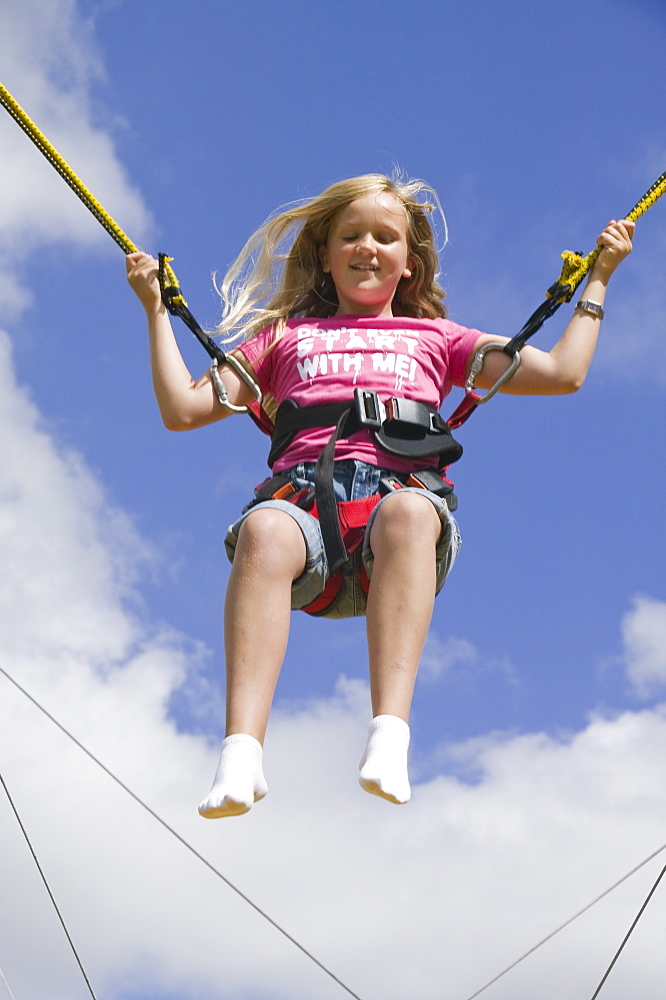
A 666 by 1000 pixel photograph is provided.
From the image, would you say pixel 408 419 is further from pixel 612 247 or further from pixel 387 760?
A: pixel 387 760

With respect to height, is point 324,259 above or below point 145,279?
above

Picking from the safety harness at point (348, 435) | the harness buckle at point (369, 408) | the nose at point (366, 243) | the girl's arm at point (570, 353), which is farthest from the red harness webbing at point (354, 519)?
the nose at point (366, 243)

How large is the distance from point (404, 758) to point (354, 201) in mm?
2012

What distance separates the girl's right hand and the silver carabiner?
280 mm

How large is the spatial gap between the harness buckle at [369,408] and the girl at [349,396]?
11 mm

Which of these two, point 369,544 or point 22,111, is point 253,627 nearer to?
point 369,544

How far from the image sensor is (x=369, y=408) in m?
3.77

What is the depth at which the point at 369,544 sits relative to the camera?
3600 mm

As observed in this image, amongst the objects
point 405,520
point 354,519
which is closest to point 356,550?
point 354,519

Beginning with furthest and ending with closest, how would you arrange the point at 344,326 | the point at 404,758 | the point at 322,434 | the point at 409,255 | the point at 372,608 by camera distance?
the point at 409,255, the point at 344,326, the point at 322,434, the point at 372,608, the point at 404,758

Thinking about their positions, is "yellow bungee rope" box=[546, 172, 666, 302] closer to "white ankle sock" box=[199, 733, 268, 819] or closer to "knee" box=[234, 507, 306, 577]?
"knee" box=[234, 507, 306, 577]

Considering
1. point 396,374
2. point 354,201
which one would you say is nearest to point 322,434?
point 396,374

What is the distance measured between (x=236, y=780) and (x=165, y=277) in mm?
1734

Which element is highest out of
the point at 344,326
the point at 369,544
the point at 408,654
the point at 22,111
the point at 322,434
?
the point at 22,111
